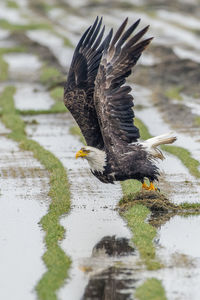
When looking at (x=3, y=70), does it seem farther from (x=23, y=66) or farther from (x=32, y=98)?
(x=32, y=98)

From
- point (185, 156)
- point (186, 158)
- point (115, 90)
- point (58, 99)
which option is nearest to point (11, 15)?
point (58, 99)

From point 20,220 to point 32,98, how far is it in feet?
38.5

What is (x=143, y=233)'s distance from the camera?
35.4 ft

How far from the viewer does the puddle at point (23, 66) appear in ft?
88.0

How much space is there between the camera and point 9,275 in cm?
948

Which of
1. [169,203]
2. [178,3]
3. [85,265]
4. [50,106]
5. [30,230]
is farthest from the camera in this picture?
[178,3]

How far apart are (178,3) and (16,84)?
20.4 m

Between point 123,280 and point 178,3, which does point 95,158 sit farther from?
point 178,3

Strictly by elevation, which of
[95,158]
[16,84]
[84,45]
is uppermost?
[84,45]

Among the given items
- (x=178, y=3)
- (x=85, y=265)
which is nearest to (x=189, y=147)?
(x=85, y=265)

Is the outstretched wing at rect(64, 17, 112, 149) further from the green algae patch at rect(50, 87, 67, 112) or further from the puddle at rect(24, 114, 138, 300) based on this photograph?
the green algae patch at rect(50, 87, 67, 112)

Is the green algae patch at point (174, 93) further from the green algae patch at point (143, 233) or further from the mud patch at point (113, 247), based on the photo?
the mud patch at point (113, 247)

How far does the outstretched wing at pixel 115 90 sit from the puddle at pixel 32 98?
29.9 feet

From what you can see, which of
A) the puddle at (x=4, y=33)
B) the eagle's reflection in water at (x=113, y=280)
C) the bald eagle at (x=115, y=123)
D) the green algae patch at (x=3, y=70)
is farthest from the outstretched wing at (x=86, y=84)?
the puddle at (x=4, y=33)
